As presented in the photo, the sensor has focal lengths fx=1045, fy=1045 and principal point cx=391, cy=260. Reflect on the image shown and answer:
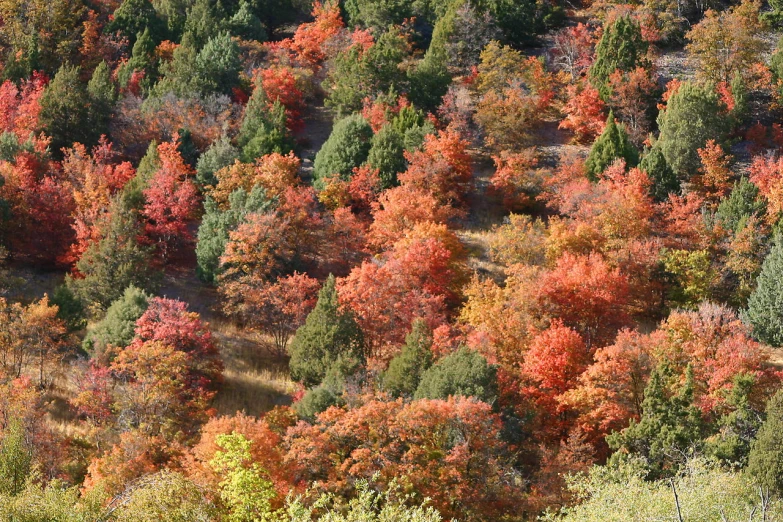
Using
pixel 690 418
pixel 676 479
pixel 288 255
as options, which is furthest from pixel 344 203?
pixel 676 479

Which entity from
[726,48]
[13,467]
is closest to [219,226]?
[13,467]

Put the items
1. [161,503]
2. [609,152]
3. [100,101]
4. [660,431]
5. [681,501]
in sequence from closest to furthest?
[161,503]
[681,501]
[660,431]
[609,152]
[100,101]

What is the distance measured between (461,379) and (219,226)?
84.4 ft

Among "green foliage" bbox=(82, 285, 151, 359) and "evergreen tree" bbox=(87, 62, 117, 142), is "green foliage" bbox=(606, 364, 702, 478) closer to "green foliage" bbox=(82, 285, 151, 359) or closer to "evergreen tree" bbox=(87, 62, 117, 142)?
"green foliage" bbox=(82, 285, 151, 359)

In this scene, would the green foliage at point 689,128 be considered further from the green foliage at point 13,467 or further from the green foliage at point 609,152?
the green foliage at point 13,467

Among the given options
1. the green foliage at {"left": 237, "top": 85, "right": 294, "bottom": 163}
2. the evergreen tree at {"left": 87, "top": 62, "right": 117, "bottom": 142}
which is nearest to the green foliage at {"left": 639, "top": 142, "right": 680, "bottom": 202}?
the green foliage at {"left": 237, "top": 85, "right": 294, "bottom": 163}

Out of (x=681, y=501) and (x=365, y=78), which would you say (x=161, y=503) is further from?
(x=365, y=78)

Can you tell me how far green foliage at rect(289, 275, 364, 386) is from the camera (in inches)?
2373

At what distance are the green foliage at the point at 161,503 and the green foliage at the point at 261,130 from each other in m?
54.4

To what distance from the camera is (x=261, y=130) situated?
82.8 metres

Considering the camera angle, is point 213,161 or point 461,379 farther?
point 213,161

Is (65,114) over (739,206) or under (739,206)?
under

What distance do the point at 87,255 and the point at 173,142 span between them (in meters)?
Answer: 16.3

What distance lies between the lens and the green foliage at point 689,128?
7762 cm
